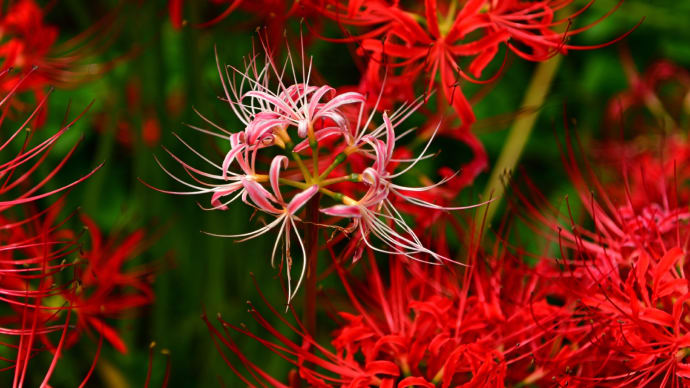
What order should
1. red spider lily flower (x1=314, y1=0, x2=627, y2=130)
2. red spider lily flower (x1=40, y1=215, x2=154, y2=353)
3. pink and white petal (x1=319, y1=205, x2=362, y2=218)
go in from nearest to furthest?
pink and white petal (x1=319, y1=205, x2=362, y2=218), red spider lily flower (x1=314, y1=0, x2=627, y2=130), red spider lily flower (x1=40, y1=215, x2=154, y2=353)

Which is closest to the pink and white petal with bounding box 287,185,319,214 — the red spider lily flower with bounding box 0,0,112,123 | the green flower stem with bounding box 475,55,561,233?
the green flower stem with bounding box 475,55,561,233

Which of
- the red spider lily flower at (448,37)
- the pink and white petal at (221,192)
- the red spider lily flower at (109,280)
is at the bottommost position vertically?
the red spider lily flower at (109,280)

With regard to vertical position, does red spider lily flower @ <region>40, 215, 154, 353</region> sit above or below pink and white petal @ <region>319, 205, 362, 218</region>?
below

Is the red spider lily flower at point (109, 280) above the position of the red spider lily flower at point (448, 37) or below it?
below

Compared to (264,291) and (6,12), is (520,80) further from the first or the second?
(6,12)

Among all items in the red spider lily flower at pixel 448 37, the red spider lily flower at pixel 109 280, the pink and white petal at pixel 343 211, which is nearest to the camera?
the pink and white petal at pixel 343 211

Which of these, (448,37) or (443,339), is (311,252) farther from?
(448,37)

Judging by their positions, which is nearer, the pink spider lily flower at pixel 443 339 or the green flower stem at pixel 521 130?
the pink spider lily flower at pixel 443 339

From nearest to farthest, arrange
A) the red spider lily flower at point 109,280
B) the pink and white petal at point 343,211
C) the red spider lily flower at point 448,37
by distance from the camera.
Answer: the pink and white petal at point 343,211, the red spider lily flower at point 448,37, the red spider lily flower at point 109,280

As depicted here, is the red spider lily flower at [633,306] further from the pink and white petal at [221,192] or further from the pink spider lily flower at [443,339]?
the pink and white petal at [221,192]

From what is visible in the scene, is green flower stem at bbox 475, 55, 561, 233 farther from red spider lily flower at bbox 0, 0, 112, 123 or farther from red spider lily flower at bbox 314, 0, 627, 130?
red spider lily flower at bbox 0, 0, 112, 123

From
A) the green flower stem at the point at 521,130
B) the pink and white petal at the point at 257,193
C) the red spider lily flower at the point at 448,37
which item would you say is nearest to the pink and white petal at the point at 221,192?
the pink and white petal at the point at 257,193

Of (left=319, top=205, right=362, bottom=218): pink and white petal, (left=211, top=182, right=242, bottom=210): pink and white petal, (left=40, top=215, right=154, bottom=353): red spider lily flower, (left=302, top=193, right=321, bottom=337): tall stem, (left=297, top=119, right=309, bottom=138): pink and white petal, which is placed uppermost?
(left=297, top=119, right=309, bottom=138): pink and white petal

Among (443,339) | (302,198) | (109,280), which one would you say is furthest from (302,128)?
(109,280)
